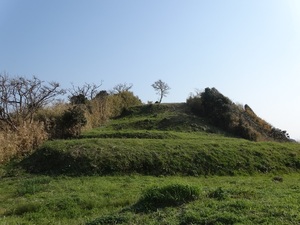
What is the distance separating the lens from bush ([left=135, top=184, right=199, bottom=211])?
25.4 ft

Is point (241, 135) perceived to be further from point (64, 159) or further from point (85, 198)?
point (85, 198)

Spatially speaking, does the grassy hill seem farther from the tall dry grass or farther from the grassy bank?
the tall dry grass

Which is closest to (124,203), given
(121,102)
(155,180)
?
(155,180)

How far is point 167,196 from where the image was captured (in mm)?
7816

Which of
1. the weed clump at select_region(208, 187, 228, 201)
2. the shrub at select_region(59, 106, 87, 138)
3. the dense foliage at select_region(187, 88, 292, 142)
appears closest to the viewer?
the weed clump at select_region(208, 187, 228, 201)

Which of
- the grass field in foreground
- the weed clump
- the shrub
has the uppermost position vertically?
the shrub

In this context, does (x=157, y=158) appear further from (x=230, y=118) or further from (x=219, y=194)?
(x=230, y=118)

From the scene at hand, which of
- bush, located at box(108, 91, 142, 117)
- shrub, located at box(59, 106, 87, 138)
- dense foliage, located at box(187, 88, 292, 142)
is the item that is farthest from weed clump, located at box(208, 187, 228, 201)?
bush, located at box(108, 91, 142, 117)

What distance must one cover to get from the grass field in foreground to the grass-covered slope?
0.89m

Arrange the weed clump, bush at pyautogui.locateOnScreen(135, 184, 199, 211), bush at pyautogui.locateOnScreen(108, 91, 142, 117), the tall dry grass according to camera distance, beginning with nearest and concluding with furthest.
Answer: bush at pyautogui.locateOnScreen(135, 184, 199, 211), the weed clump, the tall dry grass, bush at pyautogui.locateOnScreen(108, 91, 142, 117)

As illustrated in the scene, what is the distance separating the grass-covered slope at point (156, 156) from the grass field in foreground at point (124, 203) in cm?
89

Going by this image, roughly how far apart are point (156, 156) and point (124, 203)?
5.99 metres

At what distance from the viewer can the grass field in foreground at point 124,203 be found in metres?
6.70

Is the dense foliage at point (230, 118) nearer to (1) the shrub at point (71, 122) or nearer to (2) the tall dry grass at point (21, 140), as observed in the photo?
(1) the shrub at point (71, 122)
